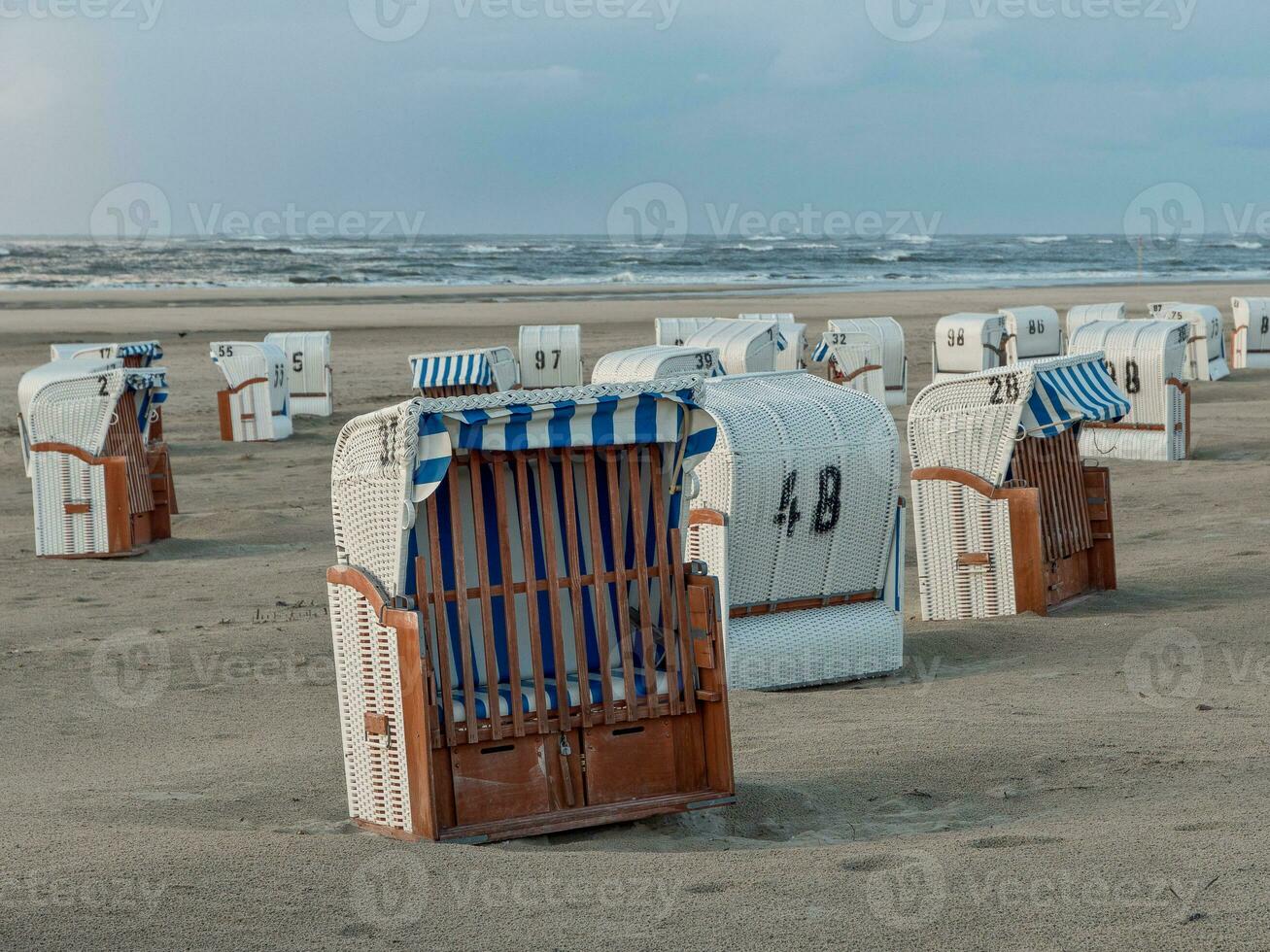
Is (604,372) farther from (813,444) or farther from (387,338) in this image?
(387,338)

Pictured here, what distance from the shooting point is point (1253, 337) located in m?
28.0

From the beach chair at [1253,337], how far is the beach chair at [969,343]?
6.11 metres

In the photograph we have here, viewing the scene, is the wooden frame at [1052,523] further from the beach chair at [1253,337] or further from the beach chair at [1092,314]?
the beach chair at [1253,337]

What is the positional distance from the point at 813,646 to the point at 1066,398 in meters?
2.64

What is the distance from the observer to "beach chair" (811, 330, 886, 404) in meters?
22.8

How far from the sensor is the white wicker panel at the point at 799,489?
7.35 metres

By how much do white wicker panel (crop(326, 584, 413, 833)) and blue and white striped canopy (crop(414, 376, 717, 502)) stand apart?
0.54m

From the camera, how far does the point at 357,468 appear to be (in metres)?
5.04

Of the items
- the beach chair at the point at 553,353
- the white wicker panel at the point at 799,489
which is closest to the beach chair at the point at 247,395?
the beach chair at the point at 553,353

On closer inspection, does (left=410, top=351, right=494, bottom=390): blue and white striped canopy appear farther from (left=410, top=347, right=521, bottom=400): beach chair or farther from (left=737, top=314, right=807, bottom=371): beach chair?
(left=737, top=314, right=807, bottom=371): beach chair

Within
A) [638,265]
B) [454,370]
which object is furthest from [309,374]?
[638,265]

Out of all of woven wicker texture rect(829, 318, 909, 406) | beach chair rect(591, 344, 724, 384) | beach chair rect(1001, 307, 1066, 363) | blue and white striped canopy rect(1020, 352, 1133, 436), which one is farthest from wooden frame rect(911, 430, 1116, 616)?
beach chair rect(1001, 307, 1066, 363)

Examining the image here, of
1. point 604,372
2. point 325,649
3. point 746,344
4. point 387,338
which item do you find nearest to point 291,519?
point 604,372

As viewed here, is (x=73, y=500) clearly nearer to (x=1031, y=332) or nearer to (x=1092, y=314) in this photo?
(x=1031, y=332)
